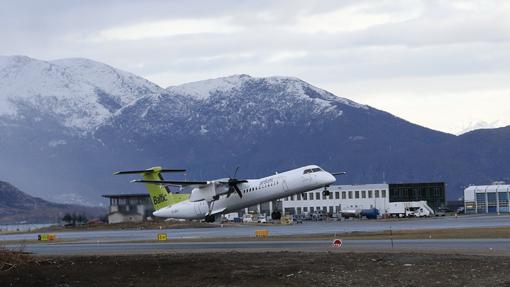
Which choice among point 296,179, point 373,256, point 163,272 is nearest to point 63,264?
point 163,272

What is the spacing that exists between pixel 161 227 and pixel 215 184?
4010 centimetres

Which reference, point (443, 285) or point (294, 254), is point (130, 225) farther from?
point (443, 285)

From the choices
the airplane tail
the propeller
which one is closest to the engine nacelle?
the propeller

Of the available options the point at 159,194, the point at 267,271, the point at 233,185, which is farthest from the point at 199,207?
the point at 267,271

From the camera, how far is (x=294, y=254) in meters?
48.9

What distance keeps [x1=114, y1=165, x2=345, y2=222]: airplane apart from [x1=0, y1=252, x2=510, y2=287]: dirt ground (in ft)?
145

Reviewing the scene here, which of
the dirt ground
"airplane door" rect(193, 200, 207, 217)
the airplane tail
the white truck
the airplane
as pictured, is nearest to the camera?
the dirt ground

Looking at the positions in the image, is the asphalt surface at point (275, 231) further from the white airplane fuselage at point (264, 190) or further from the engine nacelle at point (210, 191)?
the engine nacelle at point (210, 191)

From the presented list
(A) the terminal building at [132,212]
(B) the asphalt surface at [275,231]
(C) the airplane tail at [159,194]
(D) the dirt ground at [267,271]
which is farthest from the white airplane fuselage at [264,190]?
(D) the dirt ground at [267,271]

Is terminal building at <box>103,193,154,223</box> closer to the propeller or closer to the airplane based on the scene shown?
the airplane

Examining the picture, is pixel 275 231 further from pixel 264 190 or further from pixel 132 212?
pixel 132 212

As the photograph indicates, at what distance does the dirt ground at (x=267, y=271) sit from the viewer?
39188 millimetres

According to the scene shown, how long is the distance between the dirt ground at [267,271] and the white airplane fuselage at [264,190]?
43.9 m

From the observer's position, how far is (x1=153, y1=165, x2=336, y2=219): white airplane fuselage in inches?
3561
